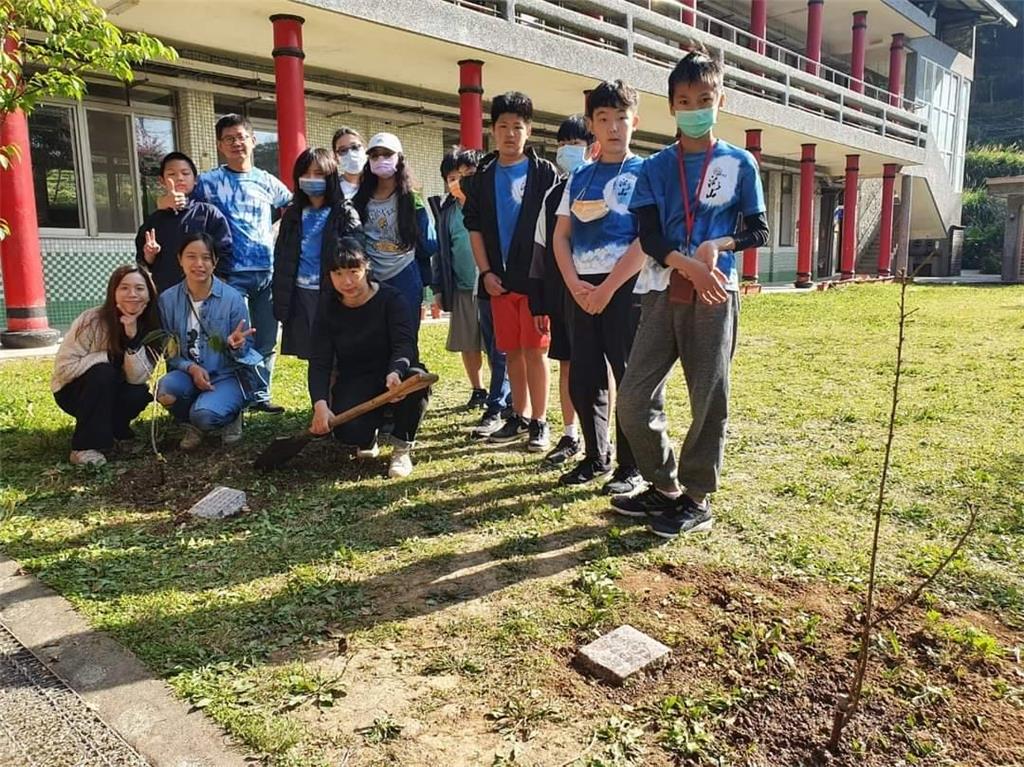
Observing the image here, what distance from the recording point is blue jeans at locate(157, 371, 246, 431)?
13.7 feet

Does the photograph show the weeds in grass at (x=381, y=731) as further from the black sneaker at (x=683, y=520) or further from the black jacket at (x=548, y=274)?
the black jacket at (x=548, y=274)

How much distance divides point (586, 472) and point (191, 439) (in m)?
2.18

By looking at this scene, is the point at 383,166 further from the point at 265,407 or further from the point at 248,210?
the point at 265,407

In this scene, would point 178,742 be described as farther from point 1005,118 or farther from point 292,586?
point 1005,118

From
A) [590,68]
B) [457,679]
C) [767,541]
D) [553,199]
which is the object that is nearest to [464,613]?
[457,679]

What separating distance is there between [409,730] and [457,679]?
241 millimetres

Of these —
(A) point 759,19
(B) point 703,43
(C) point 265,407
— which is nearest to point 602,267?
(C) point 265,407

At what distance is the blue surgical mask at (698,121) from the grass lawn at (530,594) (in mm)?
1521

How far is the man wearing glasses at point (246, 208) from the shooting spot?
470 cm

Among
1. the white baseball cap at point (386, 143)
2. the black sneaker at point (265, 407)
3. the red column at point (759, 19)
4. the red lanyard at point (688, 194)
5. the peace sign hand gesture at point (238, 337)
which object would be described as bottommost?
the black sneaker at point (265, 407)

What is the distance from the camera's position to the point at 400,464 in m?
3.91

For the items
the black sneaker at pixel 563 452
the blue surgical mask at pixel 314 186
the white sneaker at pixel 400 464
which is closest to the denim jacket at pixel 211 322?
the blue surgical mask at pixel 314 186

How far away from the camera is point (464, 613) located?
8.21ft

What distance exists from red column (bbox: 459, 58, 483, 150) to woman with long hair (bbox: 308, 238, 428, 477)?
6.56 meters
